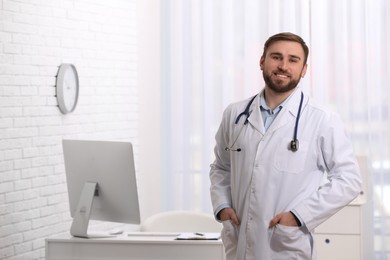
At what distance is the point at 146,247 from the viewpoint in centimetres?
416

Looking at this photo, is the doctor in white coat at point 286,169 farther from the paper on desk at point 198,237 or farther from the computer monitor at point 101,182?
the computer monitor at point 101,182

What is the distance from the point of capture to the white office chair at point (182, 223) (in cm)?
509

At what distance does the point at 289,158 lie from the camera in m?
3.40

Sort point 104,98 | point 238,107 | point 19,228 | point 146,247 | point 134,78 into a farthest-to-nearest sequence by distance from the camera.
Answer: point 134,78
point 104,98
point 19,228
point 146,247
point 238,107

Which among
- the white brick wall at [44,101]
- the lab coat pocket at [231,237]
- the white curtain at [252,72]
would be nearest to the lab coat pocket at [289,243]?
the lab coat pocket at [231,237]

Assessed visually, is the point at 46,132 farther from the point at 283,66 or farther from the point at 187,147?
the point at 283,66

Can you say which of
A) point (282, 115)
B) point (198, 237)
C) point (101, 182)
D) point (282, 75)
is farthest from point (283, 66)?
point (101, 182)

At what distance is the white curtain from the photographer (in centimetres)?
633

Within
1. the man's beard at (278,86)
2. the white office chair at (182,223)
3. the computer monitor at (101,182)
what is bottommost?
the white office chair at (182,223)

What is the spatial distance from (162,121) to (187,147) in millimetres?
302

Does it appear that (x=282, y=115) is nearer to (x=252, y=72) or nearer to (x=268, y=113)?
(x=268, y=113)

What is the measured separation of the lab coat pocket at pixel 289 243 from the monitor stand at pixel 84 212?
3.96ft

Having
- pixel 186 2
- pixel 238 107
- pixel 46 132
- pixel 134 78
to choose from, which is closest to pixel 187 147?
pixel 134 78

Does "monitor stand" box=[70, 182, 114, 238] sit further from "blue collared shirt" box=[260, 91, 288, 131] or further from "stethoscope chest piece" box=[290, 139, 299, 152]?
"stethoscope chest piece" box=[290, 139, 299, 152]
